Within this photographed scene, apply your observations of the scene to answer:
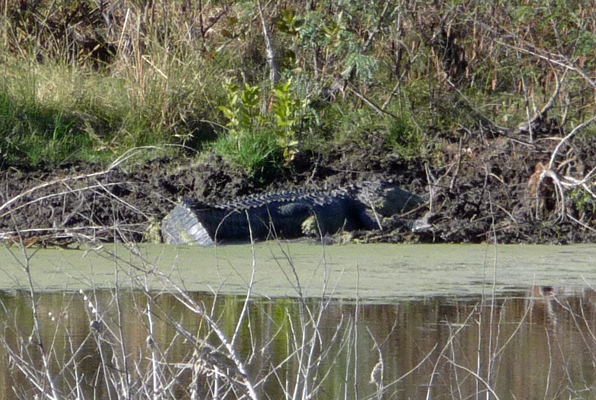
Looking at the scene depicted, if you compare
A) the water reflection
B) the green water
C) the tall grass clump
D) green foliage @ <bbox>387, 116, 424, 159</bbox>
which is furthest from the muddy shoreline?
the water reflection

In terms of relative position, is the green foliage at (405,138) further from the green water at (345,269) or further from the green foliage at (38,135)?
the green foliage at (38,135)

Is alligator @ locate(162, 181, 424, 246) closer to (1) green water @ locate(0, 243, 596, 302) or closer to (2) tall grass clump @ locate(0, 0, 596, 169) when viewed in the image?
(1) green water @ locate(0, 243, 596, 302)

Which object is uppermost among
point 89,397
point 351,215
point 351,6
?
point 351,6

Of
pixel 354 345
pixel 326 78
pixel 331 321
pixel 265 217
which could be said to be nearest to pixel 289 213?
pixel 265 217

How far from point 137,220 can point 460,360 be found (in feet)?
12.0

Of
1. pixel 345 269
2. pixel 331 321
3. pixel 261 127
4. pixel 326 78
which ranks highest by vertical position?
pixel 326 78

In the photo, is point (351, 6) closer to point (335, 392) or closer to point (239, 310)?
point (239, 310)

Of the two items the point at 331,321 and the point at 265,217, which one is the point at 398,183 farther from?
the point at 331,321

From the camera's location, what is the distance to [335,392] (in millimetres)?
3551

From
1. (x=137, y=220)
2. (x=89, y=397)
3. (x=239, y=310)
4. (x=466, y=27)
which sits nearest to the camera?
(x=89, y=397)

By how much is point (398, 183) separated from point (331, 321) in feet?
12.0

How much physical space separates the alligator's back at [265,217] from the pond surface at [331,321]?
0.24m

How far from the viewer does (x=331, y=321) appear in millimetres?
4594

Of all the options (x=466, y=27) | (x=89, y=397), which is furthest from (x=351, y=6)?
(x=89, y=397)
